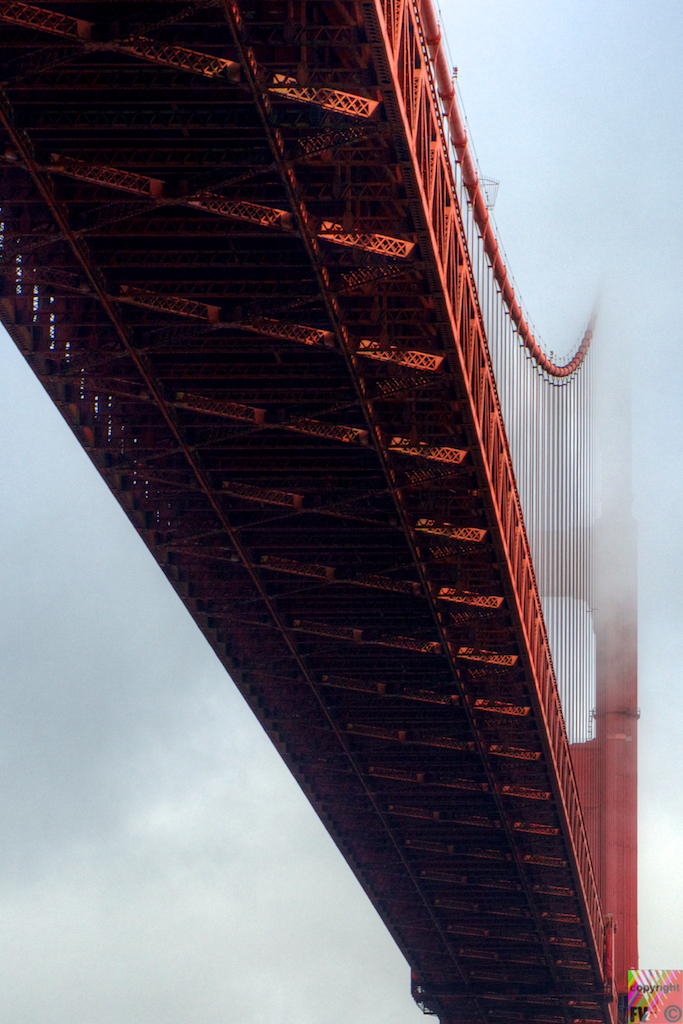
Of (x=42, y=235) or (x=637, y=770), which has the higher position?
(x=637, y=770)

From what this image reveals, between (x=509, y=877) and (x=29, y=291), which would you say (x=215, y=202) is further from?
(x=509, y=877)

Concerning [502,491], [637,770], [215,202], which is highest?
[637,770]

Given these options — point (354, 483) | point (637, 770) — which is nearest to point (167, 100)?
point (354, 483)
